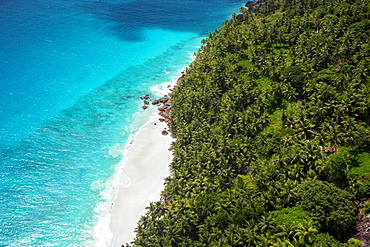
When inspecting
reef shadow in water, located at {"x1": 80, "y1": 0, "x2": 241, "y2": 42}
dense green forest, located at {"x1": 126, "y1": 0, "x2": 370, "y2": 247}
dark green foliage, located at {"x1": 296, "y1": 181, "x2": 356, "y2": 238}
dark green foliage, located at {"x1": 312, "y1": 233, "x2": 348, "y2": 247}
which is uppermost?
reef shadow in water, located at {"x1": 80, "y1": 0, "x2": 241, "y2": 42}

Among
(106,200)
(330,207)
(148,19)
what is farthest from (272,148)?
(148,19)

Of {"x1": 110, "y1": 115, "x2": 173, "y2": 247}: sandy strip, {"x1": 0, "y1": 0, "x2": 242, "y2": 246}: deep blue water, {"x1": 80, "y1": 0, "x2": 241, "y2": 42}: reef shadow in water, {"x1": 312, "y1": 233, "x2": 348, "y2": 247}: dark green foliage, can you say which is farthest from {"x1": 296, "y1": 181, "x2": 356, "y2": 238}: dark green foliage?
{"x1": 80, "y1": 0, "x2": 241, "y2": 42}: reef shadow in water

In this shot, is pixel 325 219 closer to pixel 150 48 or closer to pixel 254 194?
pixel 254 194

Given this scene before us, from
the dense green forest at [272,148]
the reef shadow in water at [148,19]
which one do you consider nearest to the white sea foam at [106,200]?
the dense green forest at [272,148]

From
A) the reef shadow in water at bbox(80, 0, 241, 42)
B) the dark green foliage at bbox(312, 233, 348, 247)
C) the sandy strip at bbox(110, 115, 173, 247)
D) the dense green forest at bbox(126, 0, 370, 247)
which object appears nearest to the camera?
the dark green foliage at bbox(312, 233, 348, 247)

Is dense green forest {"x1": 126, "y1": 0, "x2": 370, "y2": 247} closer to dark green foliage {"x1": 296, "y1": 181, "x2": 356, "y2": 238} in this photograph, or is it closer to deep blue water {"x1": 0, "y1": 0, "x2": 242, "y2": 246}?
dark green foliage {"x1": 296, "y1": 181, "x2": 356, "y2": 238}

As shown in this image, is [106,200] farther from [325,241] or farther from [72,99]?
[72,99]
